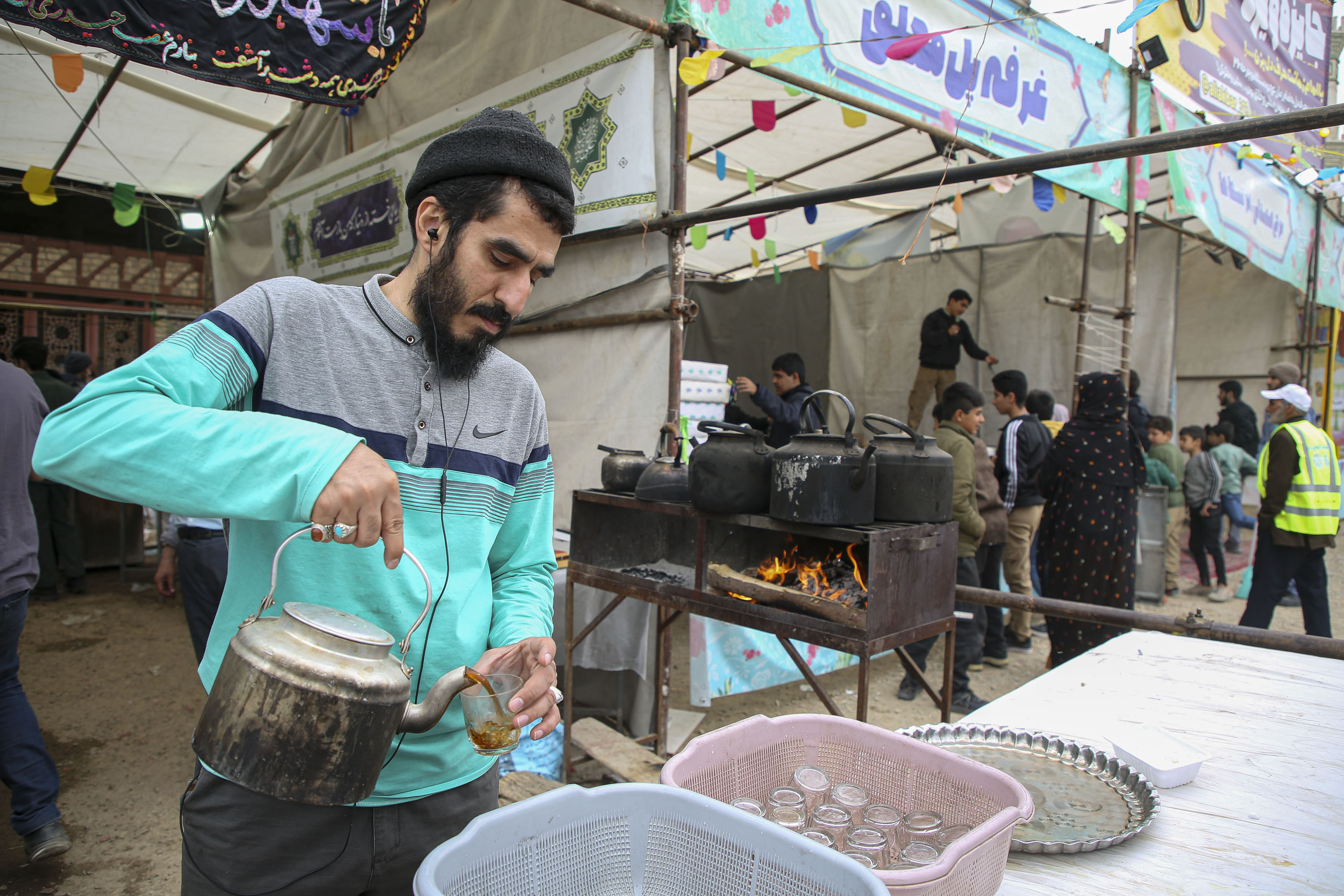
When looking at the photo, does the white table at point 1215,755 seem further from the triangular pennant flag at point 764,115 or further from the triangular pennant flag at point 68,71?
the triangular pennant flag at point 68,71

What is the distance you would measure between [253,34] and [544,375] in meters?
2.09

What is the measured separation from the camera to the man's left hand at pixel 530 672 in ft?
3.76

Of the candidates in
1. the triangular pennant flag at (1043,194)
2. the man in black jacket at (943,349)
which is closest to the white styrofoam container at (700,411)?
the triangular pennant flag at (1043,194)

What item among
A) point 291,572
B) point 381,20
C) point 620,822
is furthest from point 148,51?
point 620,822

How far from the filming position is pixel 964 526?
4.65 metres

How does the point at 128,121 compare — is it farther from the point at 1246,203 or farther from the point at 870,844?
the point at 1246,203

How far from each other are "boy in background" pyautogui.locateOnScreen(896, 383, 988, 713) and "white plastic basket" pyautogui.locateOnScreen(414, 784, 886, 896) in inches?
154

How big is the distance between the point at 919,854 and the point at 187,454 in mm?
1139

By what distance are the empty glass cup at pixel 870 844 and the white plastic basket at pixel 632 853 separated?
0.30 m

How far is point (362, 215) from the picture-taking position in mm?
5367

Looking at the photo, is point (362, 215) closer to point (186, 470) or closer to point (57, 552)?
point (57, 552)

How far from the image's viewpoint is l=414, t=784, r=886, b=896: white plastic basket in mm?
848

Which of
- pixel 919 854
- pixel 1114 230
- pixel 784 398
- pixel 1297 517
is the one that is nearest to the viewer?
pixel 919 854

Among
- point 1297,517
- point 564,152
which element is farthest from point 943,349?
point 564,152
